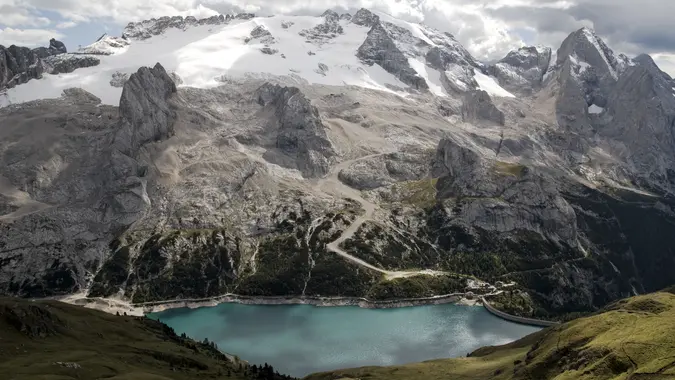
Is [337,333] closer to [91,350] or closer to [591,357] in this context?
[91,350]

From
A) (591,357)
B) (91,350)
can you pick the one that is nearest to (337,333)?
(91,350)

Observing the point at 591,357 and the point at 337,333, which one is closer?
the point at 591,357

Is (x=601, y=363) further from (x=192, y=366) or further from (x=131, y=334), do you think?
(x=131, y=334)

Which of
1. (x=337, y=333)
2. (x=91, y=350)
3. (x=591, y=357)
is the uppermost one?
(x=591, y=357)

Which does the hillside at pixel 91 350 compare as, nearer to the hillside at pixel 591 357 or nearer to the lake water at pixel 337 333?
the lake water at pixel 337 333

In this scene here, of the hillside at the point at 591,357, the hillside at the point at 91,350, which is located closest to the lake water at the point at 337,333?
the hillside at the point at 91,350

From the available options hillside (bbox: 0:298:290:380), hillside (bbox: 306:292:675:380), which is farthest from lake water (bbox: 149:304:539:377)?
hillside (bbox: 306:292:675:380)

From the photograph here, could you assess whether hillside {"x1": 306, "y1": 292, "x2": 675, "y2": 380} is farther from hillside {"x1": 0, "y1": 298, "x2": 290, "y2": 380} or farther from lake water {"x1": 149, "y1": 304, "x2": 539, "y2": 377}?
lake water {"x1": 149, "y1": 304, "x2": 539, "y2": 377}
